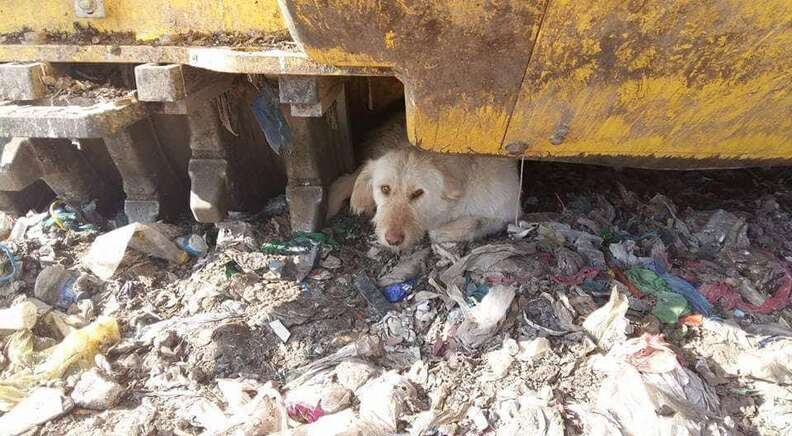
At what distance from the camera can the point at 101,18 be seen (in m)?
2.18

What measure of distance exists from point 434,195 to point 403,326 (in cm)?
102

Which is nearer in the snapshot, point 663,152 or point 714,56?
point 714,56

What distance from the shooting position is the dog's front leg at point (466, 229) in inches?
122

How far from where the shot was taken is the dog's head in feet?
10.4

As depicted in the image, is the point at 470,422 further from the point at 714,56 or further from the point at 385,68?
the point at 714,56

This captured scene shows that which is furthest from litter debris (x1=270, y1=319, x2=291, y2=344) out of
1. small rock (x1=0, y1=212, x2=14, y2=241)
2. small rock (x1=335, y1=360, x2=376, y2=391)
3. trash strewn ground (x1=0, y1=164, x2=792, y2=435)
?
small rock (x1=0, y1=212, x2=14, y2=241)

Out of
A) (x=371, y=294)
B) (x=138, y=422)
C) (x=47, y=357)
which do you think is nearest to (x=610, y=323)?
(x=371, y=294)

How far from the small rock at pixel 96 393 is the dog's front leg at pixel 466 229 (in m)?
1.71

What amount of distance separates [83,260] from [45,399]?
3.08 ft

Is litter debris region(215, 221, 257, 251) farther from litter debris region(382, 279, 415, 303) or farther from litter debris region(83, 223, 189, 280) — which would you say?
litter debris region(382, 279, 415, 303)

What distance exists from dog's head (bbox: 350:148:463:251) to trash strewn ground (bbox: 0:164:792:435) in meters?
0.19

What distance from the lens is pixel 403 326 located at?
2447 mm

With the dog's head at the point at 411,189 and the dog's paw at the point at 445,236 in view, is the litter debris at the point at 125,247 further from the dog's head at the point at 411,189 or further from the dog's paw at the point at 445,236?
the dog's paw at the point at 445,236

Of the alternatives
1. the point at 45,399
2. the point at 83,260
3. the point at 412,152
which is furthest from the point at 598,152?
the point at 83,260
